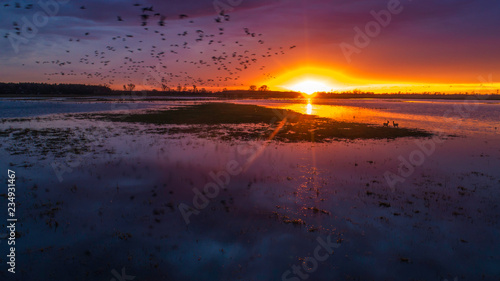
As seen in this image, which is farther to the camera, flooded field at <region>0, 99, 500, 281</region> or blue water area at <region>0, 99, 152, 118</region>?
blue water area at <region>0, 99, 152, 118</region>

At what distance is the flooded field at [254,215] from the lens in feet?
23.1

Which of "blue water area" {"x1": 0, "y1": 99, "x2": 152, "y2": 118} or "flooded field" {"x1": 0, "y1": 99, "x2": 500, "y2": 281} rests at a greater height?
"blue water area" {"x1": 0, "y1": 99, "x2": 152, "y2": 118}

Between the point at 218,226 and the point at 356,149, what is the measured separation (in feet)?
51.2

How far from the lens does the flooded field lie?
7048 mm

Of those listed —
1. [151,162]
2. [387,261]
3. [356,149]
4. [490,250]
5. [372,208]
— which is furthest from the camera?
[356,149]

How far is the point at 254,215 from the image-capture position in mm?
9789

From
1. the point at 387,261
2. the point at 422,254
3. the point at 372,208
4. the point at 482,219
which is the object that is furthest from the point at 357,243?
the point at 482,219

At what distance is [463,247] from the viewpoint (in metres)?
7.96

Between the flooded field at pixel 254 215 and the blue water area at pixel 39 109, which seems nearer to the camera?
the flooded field at pixel 254 215

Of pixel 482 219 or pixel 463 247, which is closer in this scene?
pixel 463 247

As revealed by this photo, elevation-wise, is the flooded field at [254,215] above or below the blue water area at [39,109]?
below

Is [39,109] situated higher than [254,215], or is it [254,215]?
[39,109]

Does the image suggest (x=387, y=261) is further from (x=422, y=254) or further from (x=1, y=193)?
(x=1, y=193)

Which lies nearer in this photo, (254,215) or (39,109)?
(254,215)
